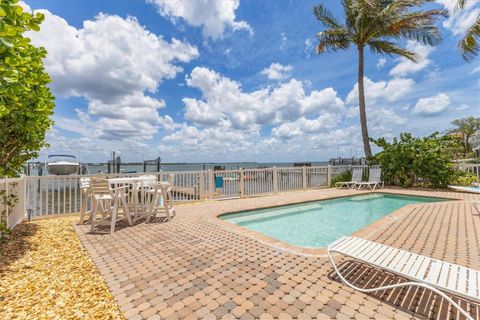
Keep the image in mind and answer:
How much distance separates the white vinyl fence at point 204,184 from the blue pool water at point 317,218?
2025mm

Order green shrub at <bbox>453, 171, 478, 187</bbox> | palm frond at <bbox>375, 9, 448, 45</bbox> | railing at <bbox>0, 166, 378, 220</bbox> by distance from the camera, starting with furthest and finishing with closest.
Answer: palm frond at <bbox>375, 9, 448, 45</bbox>
green shrub at <bbox>453, 171, 478, 187</bbox>
railing at <bbox>0, 166, 378, 220</bbox>

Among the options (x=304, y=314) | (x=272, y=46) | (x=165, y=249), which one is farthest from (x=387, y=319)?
(x=272, y=46)

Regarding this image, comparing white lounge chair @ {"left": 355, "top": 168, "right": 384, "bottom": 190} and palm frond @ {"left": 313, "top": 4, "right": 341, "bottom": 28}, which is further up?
palm frond @ {"left": 313, "top": 4, "right": 341, "bottom": 28}

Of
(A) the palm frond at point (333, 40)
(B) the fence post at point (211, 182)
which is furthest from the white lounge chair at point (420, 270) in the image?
(A) the palm frond at point (333, 40)

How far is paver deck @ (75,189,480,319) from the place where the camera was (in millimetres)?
1818

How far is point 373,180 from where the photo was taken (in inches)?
397

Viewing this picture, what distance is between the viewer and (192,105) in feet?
55.3

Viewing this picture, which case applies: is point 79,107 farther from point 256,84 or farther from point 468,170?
point 468,170

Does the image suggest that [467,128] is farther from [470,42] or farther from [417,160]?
[417,160]

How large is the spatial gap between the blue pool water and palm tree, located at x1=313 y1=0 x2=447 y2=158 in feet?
15.9

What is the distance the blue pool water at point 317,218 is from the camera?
174 inches

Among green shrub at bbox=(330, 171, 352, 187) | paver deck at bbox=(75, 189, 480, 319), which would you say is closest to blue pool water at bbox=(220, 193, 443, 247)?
paver deck at bbox=(75, 189, 480, 319)

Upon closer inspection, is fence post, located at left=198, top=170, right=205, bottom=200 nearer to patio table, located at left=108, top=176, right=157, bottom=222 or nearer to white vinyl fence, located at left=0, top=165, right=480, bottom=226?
white vinyl fence, located at left=0, top=165, right=480, bottom=226

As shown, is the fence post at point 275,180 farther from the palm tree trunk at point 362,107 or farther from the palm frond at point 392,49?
the palm frond at point 392,49
